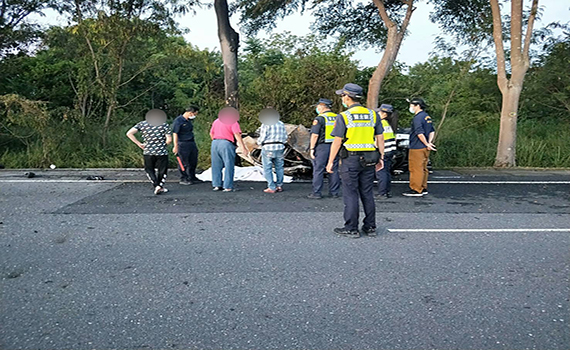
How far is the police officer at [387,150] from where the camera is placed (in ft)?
28.6

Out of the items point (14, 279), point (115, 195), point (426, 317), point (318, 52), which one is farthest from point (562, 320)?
point (318, 52)

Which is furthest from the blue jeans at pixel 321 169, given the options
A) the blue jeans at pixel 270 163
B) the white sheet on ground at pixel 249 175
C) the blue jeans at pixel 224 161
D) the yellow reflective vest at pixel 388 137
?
the white sheet on ground at pixel 249 175

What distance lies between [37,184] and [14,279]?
6.19 metres

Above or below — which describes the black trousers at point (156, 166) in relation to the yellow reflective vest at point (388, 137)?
below

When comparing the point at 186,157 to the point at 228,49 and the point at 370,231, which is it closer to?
the point at 228,49

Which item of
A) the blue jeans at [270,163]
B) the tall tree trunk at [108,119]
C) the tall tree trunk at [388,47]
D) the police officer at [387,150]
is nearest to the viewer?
the police officer at [387,150]

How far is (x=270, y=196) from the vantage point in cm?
882

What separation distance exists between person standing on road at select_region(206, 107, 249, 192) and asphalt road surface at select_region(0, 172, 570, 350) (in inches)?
62.0

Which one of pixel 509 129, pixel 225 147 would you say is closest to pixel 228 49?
pixel 225 147

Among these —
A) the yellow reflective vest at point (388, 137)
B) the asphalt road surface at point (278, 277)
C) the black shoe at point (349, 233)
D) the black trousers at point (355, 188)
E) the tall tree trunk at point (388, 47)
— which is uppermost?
the tall tree trunk at point (388, 47)

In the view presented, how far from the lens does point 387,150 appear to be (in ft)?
29.5

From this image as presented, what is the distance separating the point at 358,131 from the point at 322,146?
2.79 metres

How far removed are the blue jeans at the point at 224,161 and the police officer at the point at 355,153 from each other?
362cm

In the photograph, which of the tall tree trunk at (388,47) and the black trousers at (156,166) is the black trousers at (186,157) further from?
the tall tree trunk at (388,47)
